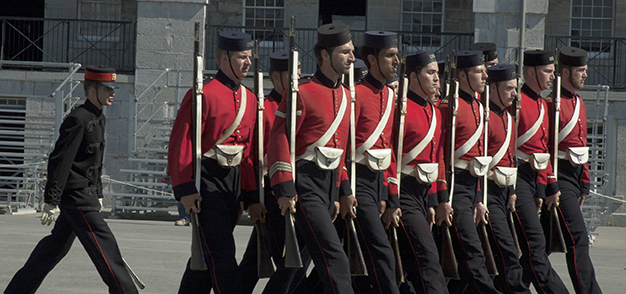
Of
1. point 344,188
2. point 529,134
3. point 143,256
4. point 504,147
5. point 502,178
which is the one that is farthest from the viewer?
point 143,256

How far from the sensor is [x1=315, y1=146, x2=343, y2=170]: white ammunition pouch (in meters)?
5.16

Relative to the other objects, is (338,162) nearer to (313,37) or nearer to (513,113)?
(513,113)

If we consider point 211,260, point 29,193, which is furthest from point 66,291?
point 29,193

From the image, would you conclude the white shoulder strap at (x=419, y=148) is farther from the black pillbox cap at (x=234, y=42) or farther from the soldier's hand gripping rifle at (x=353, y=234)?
the black pillbox cap at (x=234, y=42)

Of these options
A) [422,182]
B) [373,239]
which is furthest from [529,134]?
[373,239]

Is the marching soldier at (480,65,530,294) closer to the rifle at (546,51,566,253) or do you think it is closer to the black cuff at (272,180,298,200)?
the rifle at (546,51,566,253)

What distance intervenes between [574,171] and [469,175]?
1.22m

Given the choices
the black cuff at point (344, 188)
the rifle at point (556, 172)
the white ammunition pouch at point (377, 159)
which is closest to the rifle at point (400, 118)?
the white ammunition pouch at point (377, 159)

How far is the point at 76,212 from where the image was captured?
223 inches

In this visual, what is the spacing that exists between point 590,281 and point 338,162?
2447 millimetres

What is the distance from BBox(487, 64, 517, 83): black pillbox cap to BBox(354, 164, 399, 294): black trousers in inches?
69.9

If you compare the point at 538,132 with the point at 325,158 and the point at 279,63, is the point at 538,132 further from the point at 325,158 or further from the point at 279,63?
the point at 325,158

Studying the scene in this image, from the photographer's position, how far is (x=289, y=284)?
537 cm

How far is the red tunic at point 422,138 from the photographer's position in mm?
5906
